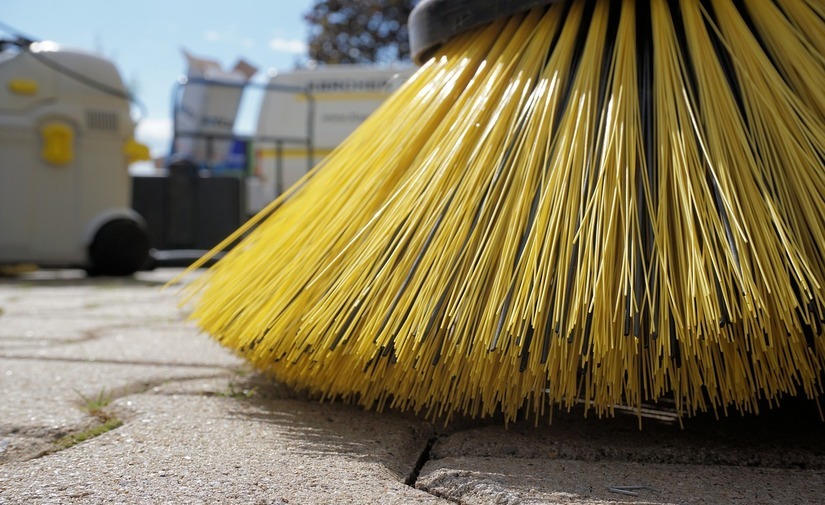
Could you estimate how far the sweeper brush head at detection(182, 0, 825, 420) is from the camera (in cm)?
65

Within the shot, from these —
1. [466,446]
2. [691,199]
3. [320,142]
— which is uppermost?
[320,142]

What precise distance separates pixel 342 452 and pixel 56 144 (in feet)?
9.60

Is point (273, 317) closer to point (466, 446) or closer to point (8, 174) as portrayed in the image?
point (466, 446)

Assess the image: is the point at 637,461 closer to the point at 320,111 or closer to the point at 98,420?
the point at 98,420

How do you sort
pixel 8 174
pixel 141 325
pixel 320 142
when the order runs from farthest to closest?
pixel 320 142, pixel 8 174, pixel 141 325

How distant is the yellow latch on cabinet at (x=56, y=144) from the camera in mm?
3270

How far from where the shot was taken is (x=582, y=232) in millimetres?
702

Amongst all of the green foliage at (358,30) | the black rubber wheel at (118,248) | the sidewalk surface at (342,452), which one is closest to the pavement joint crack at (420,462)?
the sidewalk surface at (342,452)

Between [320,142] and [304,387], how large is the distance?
632 centimetres

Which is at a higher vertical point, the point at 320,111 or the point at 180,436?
the point at 320,111

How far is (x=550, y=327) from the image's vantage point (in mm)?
669

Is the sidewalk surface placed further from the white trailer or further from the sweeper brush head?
the white trailer

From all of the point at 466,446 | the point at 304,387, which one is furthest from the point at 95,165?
the point at 466,446

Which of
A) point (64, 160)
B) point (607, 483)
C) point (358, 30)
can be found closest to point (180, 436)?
point (607, 483)
